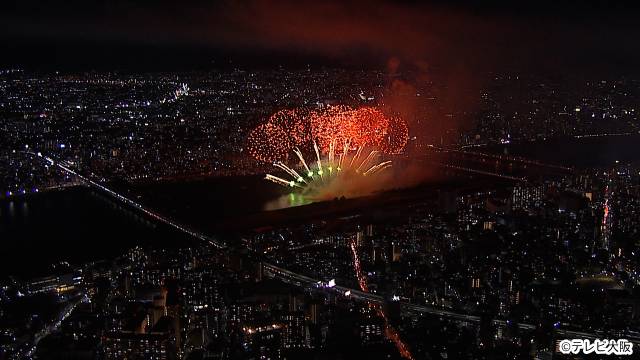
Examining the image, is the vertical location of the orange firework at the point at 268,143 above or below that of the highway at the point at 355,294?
above

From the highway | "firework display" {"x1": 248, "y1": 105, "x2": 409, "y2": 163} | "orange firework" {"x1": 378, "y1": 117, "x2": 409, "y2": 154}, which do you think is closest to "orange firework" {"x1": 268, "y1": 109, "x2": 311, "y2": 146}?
"firework display" {"x1": 248, "y1": 105, "x2": 409, "y2": 163}

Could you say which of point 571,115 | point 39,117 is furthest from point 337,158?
point 571,115

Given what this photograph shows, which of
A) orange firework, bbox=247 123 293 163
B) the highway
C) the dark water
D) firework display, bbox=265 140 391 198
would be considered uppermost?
orange firework, bbox=247 123 293 163

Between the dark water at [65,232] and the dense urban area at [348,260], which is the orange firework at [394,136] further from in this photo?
the dark water at [65,232]

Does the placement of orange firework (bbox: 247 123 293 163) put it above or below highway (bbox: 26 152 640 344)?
above

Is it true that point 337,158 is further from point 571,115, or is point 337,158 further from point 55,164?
point 571,115

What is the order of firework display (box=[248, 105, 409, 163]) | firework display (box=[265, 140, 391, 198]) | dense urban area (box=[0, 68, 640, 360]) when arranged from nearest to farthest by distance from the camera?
dense urban area (box=[0, 68, 640, 360]) → firework display (box=[265, 140, 391, 198]) → firework display (box=[248, 105, 409, 163])

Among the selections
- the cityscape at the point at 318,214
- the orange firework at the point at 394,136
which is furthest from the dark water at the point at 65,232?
the orange firework at the point at 394,136

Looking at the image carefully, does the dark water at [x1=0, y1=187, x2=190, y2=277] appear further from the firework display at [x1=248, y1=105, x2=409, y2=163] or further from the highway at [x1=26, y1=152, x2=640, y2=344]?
the firework display at [x1=248, y1=105, x2=409, y2=163]
